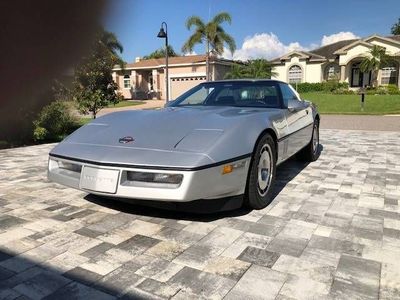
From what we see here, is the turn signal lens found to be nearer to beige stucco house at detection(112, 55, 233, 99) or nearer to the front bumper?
the front bumper

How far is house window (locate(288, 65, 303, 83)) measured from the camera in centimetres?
3694

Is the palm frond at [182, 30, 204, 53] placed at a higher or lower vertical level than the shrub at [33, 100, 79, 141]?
higher

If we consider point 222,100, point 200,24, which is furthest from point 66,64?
point 200,24

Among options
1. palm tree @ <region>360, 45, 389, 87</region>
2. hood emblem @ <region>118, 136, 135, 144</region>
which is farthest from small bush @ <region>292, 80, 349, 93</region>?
hood emblem @ <region>118, 136, 135, 144</region>

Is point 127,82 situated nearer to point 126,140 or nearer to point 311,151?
point 311,151

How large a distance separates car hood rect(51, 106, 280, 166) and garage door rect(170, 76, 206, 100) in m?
26.1

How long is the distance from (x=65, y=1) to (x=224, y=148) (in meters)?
2.49

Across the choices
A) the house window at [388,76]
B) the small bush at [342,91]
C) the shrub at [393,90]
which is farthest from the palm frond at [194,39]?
the house window at [388,76]

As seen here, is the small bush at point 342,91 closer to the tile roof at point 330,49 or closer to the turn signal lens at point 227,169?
the tile roof at point 330,49

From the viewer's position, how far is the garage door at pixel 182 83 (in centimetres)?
2975

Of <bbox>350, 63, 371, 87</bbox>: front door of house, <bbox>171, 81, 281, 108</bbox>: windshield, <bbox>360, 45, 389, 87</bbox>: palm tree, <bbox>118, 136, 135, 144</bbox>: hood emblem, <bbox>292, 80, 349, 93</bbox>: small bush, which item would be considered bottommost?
<bbox>118, 136, 135, 144</bbox>: hood emblem

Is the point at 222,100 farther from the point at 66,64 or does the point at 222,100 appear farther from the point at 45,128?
the point at 45,128

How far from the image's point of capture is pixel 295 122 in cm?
468

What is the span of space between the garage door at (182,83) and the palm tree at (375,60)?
1425 cm
